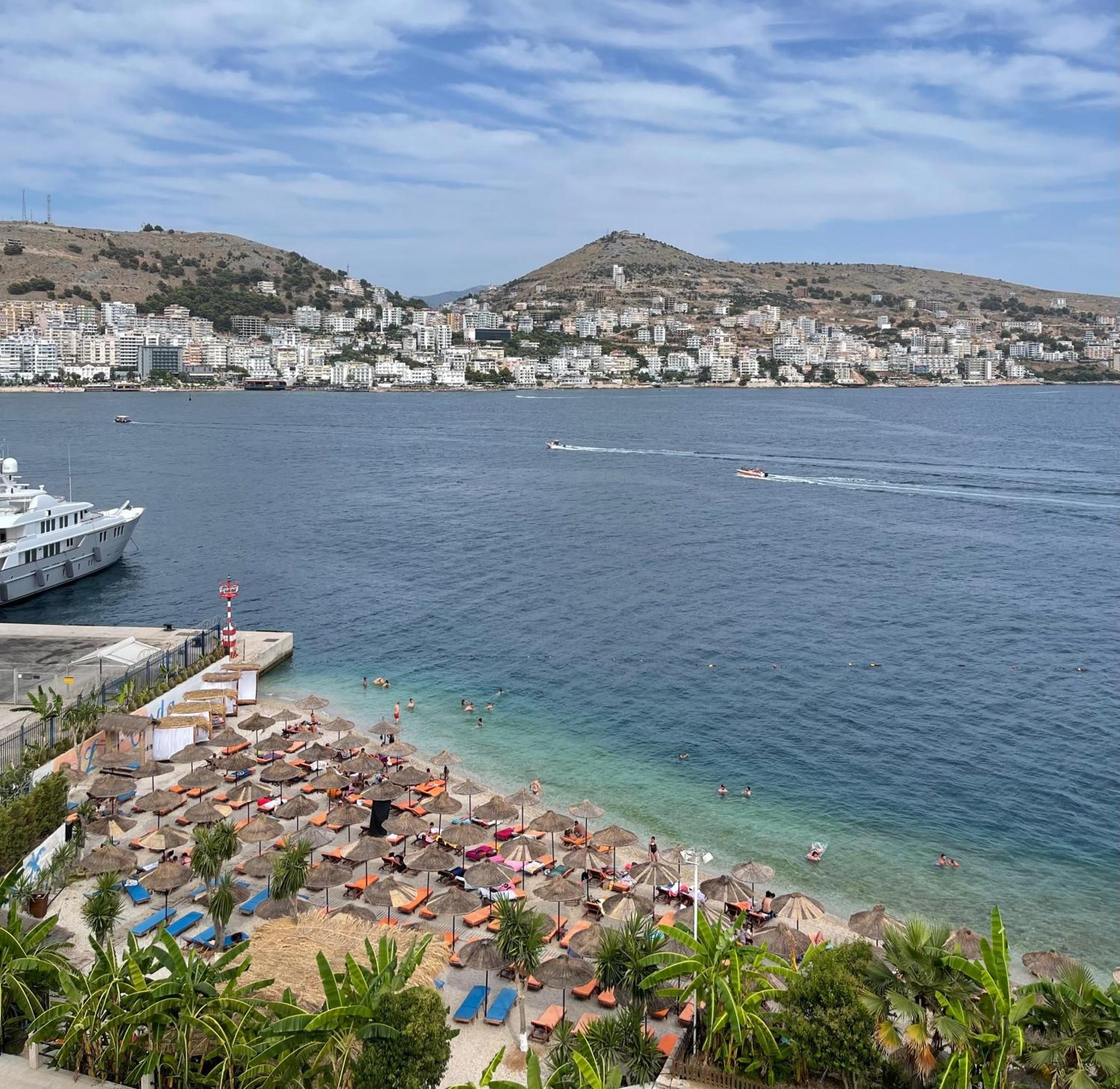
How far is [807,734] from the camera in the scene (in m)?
34.9

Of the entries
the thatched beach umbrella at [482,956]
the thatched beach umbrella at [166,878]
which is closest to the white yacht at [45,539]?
the thatched beach umbrella at [166,878]

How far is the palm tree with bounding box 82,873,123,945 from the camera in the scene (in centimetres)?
1836

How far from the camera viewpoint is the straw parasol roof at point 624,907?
19.5m

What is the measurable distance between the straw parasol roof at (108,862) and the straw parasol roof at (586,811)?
9.77m

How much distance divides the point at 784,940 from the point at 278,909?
372 inches

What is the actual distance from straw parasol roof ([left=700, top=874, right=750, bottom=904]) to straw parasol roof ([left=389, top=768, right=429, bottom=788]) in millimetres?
9119

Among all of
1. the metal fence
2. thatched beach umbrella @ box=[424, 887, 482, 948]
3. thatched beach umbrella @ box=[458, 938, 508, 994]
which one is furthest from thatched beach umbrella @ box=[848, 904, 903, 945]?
the metal fence

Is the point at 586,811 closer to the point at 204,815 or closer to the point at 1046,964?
the point at 204,815

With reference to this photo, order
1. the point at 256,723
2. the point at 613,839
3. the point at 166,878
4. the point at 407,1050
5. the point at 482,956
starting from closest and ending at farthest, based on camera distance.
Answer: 1. the point at 407,1050
2. the point at 482,956
3. the point at 166,878
4. the point at 613,839
5. the point at 256,723

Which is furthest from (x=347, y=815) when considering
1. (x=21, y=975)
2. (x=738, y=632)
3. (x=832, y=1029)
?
(x=738, y=632)

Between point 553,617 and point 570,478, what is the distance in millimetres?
52743

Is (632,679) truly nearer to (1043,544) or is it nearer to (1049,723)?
(1049,723)

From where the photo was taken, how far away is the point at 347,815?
24.6m

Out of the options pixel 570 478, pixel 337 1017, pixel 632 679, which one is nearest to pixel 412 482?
pixel 570 478
